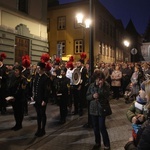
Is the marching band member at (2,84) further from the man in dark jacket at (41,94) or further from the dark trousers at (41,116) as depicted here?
the dark trousers at (41,116)

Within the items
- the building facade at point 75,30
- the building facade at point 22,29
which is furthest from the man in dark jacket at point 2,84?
the building facade at point 75,30

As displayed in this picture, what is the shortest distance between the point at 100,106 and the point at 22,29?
13.1 m

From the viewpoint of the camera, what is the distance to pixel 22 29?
17.6m

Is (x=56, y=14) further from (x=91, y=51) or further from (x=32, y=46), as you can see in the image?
(x=91, y=51)

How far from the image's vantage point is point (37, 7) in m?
19.6

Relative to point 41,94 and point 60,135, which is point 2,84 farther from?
point 60,135

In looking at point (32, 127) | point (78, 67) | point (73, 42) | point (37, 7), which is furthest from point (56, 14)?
point (32, 127)

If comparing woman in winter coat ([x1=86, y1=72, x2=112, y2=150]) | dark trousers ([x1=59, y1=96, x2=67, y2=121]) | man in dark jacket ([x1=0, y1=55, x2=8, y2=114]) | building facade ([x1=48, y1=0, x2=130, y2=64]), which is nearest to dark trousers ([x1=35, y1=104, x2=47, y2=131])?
dark trousers ([x1=59, y1=96, x2=67, y2=121])

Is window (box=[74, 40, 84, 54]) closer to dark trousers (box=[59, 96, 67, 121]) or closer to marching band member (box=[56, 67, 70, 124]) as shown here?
marching band member (box=[56, 67, 70, 124])

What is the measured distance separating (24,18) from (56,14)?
18.2 meters

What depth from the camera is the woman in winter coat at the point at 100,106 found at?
5.79m

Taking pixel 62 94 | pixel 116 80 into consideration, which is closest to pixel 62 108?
pixel 62 94

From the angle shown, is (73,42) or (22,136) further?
(73,42)

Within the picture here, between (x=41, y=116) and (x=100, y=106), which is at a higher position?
(x=100, y=106)
